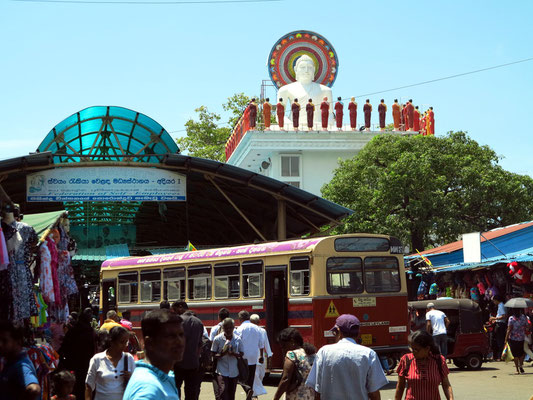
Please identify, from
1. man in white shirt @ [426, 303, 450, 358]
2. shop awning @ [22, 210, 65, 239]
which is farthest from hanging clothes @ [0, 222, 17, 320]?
man in white shirt @ [426, 303, 450, 358]

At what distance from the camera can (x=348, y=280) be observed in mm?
17859

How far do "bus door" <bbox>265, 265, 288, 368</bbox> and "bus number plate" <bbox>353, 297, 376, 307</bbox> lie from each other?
156cm

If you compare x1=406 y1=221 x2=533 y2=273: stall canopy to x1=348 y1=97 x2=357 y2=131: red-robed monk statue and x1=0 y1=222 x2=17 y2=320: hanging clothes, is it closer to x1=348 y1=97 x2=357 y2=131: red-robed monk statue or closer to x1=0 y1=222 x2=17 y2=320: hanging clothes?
x1=0 y1=222 x2=17 y2=320: hanging clothes

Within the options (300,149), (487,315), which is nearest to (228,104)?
(300,149)

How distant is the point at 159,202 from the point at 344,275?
18.7 metres

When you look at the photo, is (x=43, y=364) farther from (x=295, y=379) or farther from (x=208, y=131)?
(x=208, y=131)

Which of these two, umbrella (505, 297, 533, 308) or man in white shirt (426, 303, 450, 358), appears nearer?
man in white shirt (426, 303, 450, 358)

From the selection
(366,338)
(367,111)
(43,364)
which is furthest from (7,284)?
(367,111)

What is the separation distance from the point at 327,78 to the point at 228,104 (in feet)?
28.5

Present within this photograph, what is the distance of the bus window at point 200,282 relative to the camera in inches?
803

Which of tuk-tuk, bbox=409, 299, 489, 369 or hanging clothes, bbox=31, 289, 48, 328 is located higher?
hanging clothes, bbox=31, 289, 48, 328

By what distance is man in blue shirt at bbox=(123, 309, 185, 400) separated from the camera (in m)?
4.08

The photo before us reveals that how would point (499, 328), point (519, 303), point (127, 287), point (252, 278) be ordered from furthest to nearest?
1. point (127, 287)
2. point (499, 328)
3. point (519, 303)
4. point (252, 278)

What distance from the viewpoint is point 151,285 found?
22.5 metres
